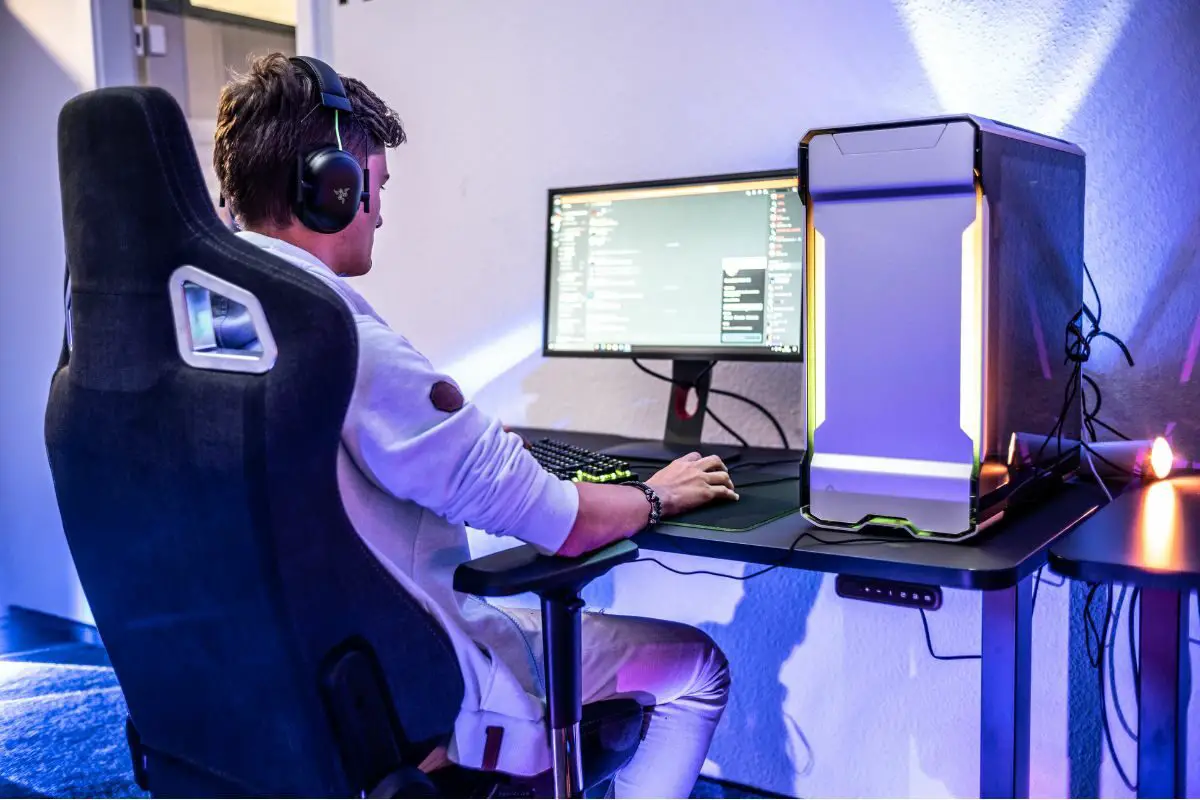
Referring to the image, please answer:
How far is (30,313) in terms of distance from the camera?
2949 millimetres

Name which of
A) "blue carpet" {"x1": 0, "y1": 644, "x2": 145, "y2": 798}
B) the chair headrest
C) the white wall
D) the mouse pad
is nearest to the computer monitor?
the mouse pad

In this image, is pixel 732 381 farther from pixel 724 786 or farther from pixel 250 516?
pixel 250 516

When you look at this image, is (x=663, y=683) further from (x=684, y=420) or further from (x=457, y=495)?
(x=684, y=420)

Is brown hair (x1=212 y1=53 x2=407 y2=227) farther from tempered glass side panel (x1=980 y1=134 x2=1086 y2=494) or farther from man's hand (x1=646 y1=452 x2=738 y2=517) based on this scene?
tempered glass side panel (x1=980 y1=134 x2=1086 y2=494)

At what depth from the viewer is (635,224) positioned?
5.98 feet

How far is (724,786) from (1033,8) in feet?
4.93

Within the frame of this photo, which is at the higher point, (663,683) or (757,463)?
(757,463)

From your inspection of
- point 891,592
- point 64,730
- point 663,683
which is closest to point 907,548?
point 891,592

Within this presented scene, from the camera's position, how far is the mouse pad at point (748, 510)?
1.23 metres

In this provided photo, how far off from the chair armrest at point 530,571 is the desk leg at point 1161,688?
55 cm

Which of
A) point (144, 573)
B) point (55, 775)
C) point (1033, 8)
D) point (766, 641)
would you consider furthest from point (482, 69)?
point (55, 775)

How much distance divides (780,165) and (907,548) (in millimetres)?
967

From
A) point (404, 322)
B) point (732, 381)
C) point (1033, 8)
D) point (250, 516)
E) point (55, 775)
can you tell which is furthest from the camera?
point (404, 322)

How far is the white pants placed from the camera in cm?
133
